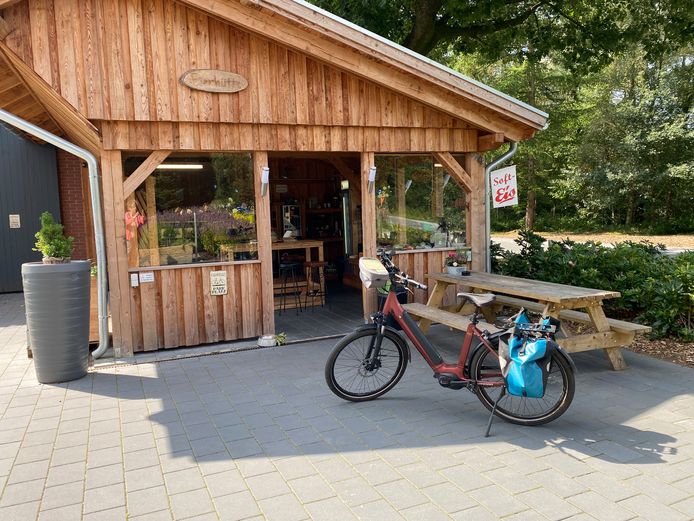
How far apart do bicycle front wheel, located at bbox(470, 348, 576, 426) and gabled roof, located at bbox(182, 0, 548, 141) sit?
12.1 ft

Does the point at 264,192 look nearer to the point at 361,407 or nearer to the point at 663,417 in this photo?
the point at 361,407

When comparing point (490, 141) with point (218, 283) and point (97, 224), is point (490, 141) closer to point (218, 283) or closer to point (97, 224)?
point (218, 283)

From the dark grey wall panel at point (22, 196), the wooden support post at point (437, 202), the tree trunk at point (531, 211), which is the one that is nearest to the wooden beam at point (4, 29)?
the wooden support post at point (437, 202)

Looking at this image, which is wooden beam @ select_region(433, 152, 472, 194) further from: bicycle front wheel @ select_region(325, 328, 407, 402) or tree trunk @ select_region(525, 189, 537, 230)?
tree trunk @ select_region(525, 189, 537, 230)

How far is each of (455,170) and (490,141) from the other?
0.60m

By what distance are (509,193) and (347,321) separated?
2839mm

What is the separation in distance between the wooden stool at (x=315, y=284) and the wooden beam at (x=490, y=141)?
3143 millimetres

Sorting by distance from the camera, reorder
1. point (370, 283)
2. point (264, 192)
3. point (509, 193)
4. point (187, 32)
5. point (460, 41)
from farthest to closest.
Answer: point (460, 41)
point (509, 193)
point (264, 192)
point (187, 32)
point (370, 283)

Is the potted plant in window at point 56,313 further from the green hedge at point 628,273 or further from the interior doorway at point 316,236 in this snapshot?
the green hedge at point 628,273

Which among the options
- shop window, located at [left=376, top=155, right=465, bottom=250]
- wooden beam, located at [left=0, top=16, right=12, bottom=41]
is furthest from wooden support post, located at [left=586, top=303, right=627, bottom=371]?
wooden beam, located at [left=0, top=16, right=12, bottom=41]

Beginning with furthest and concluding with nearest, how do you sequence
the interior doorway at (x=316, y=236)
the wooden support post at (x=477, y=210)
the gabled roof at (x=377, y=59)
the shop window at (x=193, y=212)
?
the interior doorway at (x=316, y=236) → the wooden support post at (x=477, y=210) → the shop window at (x=193, y=212) → the gabled roof at (x=377, y=59)

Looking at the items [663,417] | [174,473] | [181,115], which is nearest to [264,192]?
[181,115]

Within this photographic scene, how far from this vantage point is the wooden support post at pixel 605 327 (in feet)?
17.0

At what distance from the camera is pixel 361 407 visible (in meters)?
4.47
